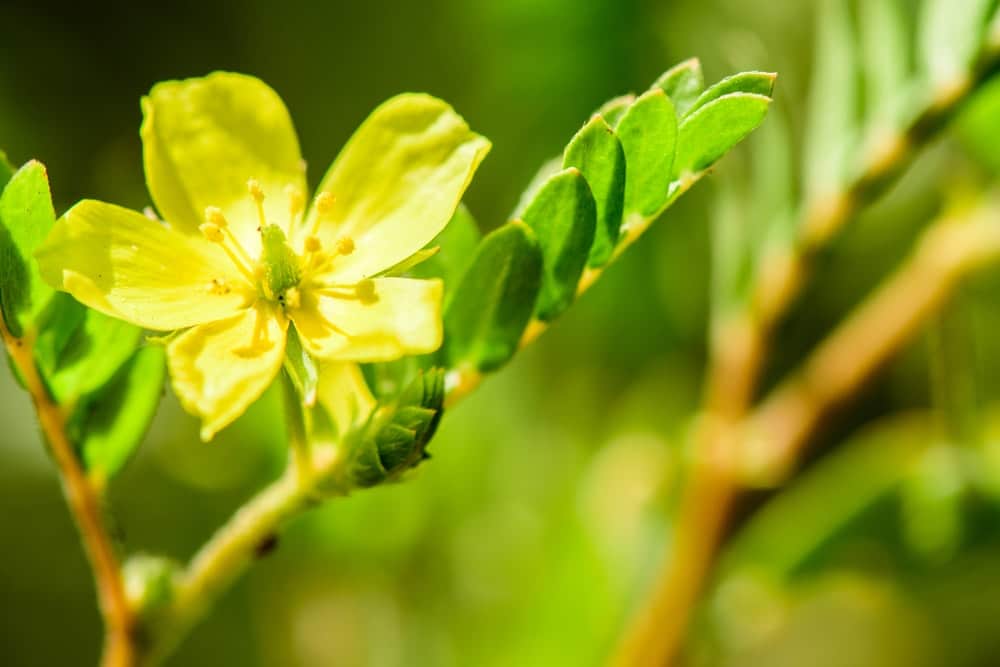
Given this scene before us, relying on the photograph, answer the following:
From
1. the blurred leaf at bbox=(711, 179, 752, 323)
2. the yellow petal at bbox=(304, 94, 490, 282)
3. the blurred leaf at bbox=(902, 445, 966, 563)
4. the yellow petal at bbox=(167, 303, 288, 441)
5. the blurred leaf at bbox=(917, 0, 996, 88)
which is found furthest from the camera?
the blurred leaf at bbox=(902, 445, 966, 563)

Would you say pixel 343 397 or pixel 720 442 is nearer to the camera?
pixel 343 397

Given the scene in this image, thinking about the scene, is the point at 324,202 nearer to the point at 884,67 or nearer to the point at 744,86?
the point at 744,86

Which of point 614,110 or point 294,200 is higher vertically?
point 614,110

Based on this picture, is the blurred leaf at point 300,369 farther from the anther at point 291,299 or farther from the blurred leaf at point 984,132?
the blurred leaf at point 984,132

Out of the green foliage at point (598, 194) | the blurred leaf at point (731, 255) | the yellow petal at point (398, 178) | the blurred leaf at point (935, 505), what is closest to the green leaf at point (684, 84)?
the green foliage at point (598, 194)

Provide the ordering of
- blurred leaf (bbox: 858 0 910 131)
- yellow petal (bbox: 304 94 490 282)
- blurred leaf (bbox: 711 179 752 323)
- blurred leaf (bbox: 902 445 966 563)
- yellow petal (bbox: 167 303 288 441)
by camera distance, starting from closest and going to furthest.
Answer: yellow petal (bbox: 167 303 288 441), yellow petal (bbox: 304 94 490 282), blurred leaf (bbox: 858 0 910 131), blurred leaf (bbox: 711 179 752 323), blurred leaf (bbox: 902 445 966 563)

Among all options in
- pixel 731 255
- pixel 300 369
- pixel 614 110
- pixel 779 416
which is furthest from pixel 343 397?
pixel 779 416

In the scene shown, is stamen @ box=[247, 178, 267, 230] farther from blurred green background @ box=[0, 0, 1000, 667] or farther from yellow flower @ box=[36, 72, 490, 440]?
blurred green background @ box=[0, 0, 1000, 667]

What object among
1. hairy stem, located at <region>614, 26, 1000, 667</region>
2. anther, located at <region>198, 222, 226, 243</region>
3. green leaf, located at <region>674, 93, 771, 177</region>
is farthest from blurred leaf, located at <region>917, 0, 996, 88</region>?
anther, located at <region>198, 222, 226, 243</region>
